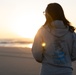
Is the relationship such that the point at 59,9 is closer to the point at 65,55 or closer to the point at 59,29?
the point at 59,29

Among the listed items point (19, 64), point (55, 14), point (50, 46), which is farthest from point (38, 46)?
point (19, 64)

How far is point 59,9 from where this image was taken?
376 cm

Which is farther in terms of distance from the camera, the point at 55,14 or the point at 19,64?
the point at 19,64

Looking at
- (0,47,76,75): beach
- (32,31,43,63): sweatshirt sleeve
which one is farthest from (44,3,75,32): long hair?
(0,47,76,75): beach

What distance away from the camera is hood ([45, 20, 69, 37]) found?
374 centimetres

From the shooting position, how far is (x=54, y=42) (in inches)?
147

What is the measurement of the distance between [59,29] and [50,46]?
0.24 meters

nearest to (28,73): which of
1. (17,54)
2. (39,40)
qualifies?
(17,54)

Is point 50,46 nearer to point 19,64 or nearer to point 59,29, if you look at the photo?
point 59,29

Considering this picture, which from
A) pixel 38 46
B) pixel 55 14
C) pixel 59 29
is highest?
pixel 55 14

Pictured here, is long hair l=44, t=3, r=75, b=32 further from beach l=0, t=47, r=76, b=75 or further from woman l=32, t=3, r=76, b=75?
beach l=0, t=47, r=76, b=75

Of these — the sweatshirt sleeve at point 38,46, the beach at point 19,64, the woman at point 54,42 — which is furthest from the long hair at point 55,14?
the beach at point 19,64

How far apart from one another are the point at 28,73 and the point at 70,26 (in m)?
3.95

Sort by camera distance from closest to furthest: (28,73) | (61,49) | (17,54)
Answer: (61,49) → (28,73) → (17,54)
